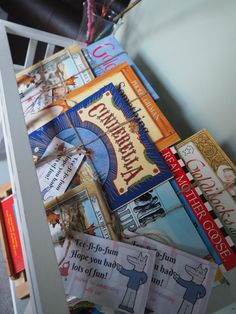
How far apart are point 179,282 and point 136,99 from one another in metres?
0.42

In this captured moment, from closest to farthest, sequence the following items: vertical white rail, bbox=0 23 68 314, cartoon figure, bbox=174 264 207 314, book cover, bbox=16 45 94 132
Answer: vertical white rail, bbox=0 23 68 314 < cartoon figure, bbox=174 264 207 314 < book cover, bbox=16 45 94 132

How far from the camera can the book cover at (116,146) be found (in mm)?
531

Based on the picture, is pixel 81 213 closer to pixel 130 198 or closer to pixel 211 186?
pixel 130 198

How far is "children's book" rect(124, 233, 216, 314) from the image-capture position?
441 millimetres

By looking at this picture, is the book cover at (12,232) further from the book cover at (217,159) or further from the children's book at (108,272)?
the book cover at (217,159)

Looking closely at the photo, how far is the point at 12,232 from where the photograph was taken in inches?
26.7

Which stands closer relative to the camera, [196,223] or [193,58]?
[196,223]

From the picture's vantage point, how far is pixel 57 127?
63 cm

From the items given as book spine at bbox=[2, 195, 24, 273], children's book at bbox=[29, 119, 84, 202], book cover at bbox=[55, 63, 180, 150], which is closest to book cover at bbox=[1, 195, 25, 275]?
book spine at bbox=[2, 195, 24, 273]

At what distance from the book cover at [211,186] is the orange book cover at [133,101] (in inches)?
1.9

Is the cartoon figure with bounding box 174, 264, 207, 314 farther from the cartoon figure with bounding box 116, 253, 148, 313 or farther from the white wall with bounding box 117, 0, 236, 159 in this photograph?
the white wall with bounding box 117, 0, 236, 159

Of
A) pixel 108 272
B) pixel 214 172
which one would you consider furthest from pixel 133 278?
pixel 214 172

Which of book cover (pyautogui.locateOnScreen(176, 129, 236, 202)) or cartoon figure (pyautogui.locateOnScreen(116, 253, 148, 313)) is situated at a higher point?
book cover (pyautogui.locateOnScreen(176, 129, 236, 202))

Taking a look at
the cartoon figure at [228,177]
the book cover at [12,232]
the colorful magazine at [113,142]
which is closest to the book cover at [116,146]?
the colorful magazine at [113,142]
